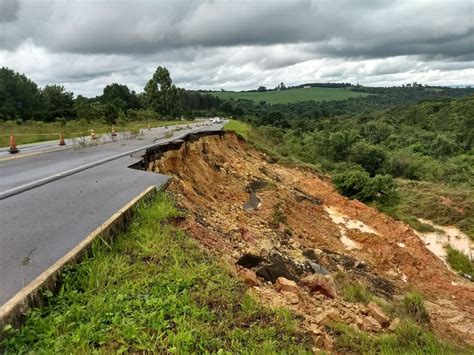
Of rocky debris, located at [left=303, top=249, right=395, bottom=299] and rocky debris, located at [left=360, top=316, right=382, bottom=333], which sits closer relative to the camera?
rocky debris, located at [left=360, top=316, right=382, bottom=333]

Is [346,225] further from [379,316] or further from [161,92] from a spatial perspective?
[161,92]

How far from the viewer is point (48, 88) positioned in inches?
2250

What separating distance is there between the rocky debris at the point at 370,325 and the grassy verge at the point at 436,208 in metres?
20.3

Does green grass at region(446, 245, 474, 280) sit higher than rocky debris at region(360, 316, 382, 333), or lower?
lower

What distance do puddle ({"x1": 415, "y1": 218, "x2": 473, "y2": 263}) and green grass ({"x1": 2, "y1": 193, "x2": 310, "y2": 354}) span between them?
18936 mm

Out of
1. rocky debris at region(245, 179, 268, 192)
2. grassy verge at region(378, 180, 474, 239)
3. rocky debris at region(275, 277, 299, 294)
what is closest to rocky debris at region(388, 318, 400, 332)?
rocky debris at region(275, 277, 299, 294)

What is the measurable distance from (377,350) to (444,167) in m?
42.9

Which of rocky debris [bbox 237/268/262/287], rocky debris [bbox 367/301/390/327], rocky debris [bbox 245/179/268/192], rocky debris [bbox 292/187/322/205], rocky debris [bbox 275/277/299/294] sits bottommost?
rocky debris [bbox 292/187/322/205]

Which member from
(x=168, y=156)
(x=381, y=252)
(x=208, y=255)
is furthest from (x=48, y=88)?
(x=208, y=255)

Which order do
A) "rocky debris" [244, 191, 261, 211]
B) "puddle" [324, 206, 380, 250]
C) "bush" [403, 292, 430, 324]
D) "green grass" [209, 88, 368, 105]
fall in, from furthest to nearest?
"green grass" [209, 88, 368, 105] < "puddle" [324, 206, 380, 250] < "rocky debris" [244, 191, 261, 211] < "bush" [403, 292, 430, 324]

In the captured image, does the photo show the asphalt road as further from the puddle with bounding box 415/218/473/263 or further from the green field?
the green field

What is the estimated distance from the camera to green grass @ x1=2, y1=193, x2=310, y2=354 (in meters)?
3.39

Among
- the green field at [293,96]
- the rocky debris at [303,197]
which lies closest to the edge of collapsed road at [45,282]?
the rocky debris at [303,197]

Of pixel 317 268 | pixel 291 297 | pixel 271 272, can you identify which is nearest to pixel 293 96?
pixel 317 268
